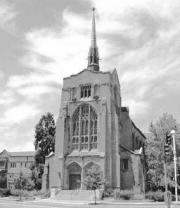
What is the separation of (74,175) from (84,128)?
8.63 metres

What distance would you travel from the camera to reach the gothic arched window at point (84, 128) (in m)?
55.6

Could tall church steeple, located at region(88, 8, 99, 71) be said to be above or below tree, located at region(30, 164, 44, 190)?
above

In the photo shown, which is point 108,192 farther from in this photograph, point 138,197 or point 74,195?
point 138,197

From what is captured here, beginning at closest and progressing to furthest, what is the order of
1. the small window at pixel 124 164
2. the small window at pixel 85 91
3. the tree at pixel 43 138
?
the small window at pixel 124 164 → the small window at pixel 85 91 → the tree at pixel 43 138

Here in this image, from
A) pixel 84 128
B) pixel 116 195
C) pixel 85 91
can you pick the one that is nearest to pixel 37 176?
pixel 84 128

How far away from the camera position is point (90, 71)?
195ft

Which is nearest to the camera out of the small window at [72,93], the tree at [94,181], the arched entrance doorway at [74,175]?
the tree at [94,181]

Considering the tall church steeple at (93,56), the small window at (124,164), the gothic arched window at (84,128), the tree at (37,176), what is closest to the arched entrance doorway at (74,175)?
the gothic arched window at (84,128)

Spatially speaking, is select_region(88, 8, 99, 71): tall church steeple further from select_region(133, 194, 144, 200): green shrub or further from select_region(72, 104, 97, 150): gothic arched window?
select_region(133, 194, 144, 200): green shrub

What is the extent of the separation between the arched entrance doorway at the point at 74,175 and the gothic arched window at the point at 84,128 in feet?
11.1

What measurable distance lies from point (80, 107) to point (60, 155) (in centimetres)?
959

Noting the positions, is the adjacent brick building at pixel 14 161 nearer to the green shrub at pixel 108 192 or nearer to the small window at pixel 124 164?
the small window at pixel 124 164

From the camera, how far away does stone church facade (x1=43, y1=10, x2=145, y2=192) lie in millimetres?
53125

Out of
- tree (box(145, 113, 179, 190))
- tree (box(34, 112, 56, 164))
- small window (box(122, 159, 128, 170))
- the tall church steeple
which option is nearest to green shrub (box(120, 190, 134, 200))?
tree (box(145, 113, 179, 190))
